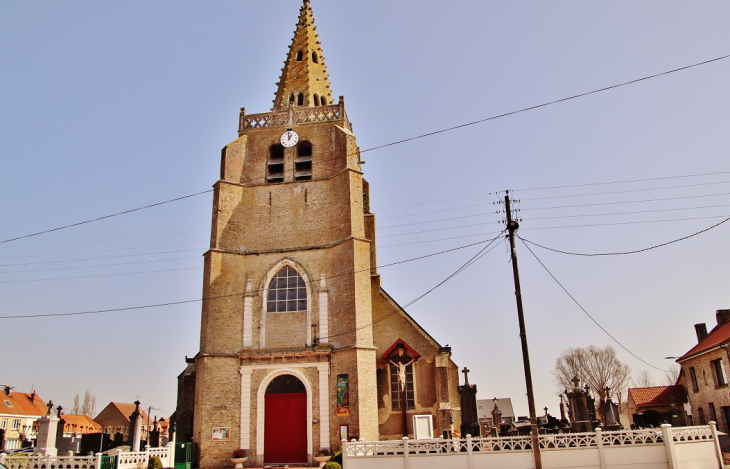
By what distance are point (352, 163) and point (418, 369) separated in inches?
383

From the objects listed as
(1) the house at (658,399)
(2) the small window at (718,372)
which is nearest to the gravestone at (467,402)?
(2) the small window at (718,372)

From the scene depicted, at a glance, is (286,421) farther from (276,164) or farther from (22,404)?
(22,404)

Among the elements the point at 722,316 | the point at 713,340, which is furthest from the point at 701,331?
the point at 713,340

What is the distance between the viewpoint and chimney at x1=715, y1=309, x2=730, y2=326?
33688 mm

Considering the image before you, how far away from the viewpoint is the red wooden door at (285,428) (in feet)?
70.8

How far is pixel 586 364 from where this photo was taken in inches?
2224

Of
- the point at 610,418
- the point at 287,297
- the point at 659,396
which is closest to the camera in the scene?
the point at 610,418

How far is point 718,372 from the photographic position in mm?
29609

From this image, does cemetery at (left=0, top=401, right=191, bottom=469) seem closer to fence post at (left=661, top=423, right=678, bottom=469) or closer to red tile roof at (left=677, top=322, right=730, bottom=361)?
fence post at (left=661, top=423, right=678, bottom=469)

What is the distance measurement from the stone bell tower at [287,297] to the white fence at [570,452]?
6.20 meters

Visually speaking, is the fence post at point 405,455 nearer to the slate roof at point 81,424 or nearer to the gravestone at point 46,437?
the gravestone at point 46,437

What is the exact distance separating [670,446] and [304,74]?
2498 centimetres

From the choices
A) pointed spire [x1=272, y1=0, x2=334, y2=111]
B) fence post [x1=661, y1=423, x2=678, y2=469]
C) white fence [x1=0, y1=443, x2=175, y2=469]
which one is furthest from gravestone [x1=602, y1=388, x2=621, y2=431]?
pointed spire [x1=272, y1=0, x2=334, y2=111]

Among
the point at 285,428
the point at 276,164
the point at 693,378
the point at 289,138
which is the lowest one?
the point at 285,428
